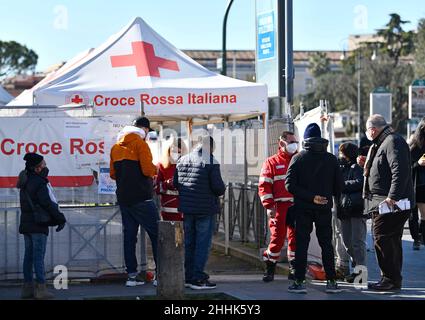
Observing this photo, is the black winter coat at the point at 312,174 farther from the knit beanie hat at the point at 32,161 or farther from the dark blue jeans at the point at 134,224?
the knit beanie hat at the point at 32,161

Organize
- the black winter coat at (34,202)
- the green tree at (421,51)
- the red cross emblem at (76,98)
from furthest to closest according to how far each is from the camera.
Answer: the green tree at (421,51) < the red cross emblem at (76,98) < the black winter coat at (34,202)

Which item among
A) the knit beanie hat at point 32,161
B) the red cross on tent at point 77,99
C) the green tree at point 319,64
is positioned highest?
the green tree at point 319,64

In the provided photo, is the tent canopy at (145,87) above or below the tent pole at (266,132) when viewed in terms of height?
above

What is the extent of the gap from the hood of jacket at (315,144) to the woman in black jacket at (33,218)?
2.88m

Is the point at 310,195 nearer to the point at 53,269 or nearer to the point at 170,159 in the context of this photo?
the point at 170,159

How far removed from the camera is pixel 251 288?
10547 mm

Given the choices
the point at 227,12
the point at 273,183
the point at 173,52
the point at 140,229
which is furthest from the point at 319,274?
the point at 227,12

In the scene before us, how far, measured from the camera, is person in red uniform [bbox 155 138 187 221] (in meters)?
11.1

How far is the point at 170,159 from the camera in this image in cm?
1126

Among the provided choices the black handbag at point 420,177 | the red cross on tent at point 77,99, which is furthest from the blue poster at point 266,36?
the red cross on tent at point 77,99

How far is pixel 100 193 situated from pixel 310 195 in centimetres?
281

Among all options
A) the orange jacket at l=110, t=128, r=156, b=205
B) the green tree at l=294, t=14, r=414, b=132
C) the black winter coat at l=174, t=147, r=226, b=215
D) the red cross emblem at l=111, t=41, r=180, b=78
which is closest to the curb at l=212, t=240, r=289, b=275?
the black winter coat at l=174, t=147, r=226, b=215

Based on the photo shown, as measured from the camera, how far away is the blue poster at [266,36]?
13.4 m

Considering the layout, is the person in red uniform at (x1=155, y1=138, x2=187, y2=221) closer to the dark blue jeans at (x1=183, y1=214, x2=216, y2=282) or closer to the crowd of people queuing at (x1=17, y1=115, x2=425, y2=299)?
the crowd of people queuing at (x1=17, y1=115, x2=425, y2=299)
